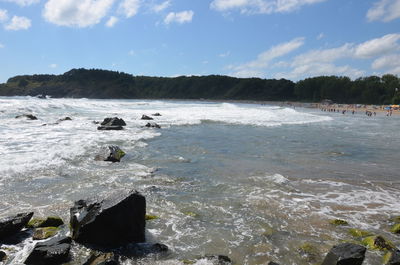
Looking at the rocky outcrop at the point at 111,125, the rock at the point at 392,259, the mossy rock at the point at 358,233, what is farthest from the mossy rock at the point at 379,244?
the rocky outcrop at the point at 111,125

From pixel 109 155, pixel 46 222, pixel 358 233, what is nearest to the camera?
pixel 46 222

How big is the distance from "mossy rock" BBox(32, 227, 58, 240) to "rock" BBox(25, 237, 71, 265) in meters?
0.71

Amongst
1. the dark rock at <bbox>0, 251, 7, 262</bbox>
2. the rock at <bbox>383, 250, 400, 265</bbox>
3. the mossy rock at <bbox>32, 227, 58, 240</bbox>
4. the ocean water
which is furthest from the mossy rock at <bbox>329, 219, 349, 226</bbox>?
the dark rock at <bbox>0, 251, 7, 262</bbox>

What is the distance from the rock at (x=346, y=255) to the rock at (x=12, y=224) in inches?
→ 221

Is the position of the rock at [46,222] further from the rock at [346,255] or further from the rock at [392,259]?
the rock at [392,259]

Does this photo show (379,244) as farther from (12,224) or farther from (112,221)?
(12,224)

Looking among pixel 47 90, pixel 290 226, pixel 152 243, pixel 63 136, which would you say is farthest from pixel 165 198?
pixel 47 90

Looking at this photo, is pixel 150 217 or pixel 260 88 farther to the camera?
pixel 260 88

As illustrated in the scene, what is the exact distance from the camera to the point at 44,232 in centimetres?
613

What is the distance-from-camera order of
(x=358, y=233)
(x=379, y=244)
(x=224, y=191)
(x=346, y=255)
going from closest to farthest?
(x=346, y=255)
(x=379, y=244)
(x=358, y=233)
(x=224, y=191)

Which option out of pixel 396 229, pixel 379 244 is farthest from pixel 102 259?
pixel 396 229

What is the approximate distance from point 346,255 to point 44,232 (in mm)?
5395

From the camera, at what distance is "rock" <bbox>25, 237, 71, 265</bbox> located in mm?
4988

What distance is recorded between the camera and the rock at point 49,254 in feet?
16.4
